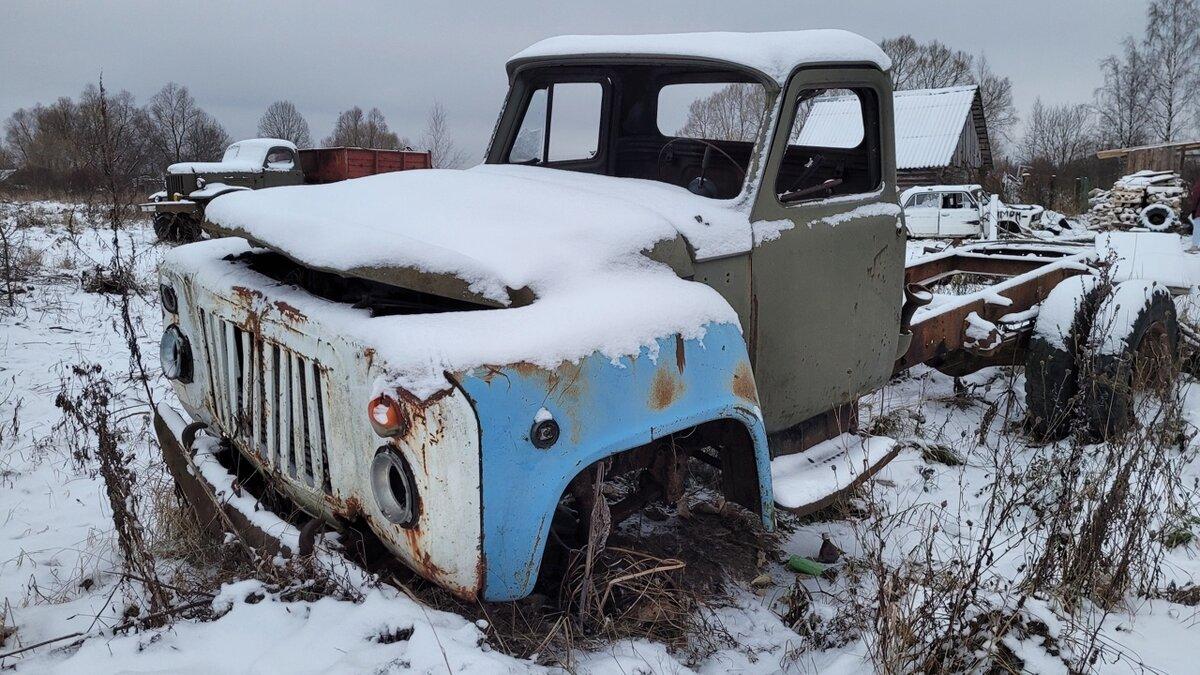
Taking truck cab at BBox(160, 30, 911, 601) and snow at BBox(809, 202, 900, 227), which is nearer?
truck cab at BBox(160, 30, 911, 601)

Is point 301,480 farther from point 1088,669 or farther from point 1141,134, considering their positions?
point 1141,134

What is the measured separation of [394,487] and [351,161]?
17.4m

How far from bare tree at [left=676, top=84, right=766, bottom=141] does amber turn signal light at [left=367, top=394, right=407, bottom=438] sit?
6.00 feet

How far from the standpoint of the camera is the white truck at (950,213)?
18.2 meters

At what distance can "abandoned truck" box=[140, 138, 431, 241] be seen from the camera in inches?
523

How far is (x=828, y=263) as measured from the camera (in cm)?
329

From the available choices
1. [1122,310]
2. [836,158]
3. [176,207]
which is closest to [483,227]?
[836,158]

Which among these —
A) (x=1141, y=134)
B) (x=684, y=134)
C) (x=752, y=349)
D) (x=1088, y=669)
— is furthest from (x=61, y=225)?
(x=1141, y=134)

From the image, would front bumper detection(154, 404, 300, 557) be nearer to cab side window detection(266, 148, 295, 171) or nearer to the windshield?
the windshield

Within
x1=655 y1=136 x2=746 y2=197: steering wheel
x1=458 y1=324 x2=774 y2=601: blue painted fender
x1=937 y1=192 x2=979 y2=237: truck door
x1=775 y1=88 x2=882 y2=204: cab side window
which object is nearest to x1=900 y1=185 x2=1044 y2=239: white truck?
x1=937 y1=192 x2=979 y2=237: truck door

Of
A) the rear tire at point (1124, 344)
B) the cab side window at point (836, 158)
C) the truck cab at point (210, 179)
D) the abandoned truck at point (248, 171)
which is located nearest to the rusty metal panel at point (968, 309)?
the rear tire at point (1124, 344)

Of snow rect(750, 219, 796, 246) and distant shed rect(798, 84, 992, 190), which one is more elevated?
distant shed rect(798, 84, 992, 190)

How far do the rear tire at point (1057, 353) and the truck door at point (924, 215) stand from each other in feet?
Result: 47.9

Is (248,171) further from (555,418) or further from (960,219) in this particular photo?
(555,418)
